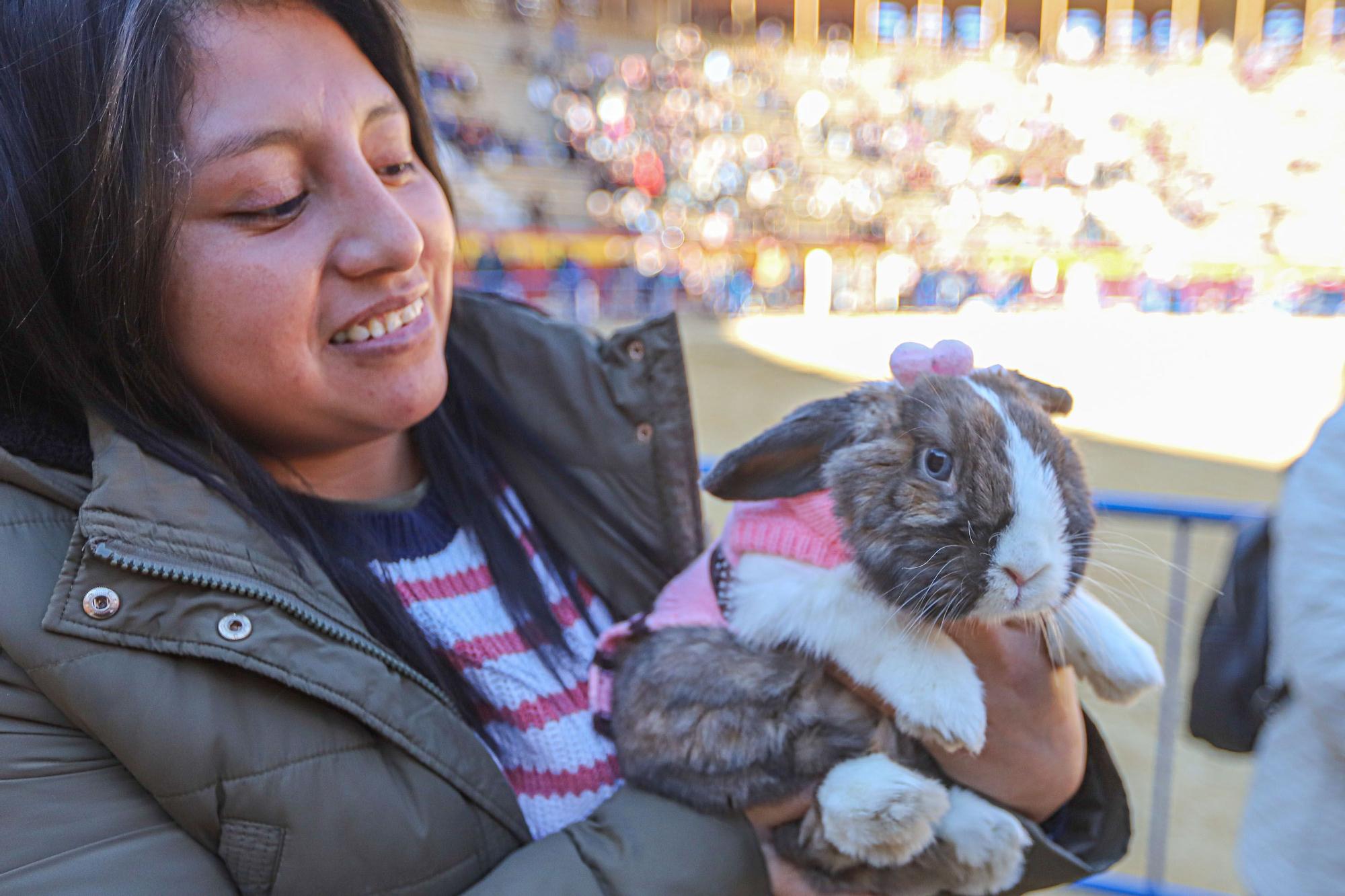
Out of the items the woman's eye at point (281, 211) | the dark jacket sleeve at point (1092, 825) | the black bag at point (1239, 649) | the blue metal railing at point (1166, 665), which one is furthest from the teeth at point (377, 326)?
the blue metal railing at point (1166, 665)

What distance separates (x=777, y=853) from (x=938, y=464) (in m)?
0.52

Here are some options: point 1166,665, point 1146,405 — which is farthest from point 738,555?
point 1146,405

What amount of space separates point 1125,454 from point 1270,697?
6.64 metres

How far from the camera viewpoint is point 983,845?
1106mm

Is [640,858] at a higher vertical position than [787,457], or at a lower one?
lower

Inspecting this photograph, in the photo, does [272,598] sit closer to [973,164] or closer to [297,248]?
[297,248]

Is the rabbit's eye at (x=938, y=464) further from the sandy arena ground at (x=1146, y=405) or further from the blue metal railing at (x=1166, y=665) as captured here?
the blue metal railing at (x=1166, y=665)

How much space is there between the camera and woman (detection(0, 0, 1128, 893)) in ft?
2.94

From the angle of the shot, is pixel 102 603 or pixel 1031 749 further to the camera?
pixel 1031 749

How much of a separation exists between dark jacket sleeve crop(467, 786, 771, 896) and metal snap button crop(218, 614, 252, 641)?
36 centimetres

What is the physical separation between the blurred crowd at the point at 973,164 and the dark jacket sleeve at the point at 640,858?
16.7 metres

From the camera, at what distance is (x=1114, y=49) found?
25.8m

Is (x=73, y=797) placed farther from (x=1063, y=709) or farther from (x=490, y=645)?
(x=1063, y=709)

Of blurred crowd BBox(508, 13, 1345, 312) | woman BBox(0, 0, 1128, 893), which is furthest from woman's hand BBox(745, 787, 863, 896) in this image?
blurred crowd BBox(508, 13, 1345, 312)
